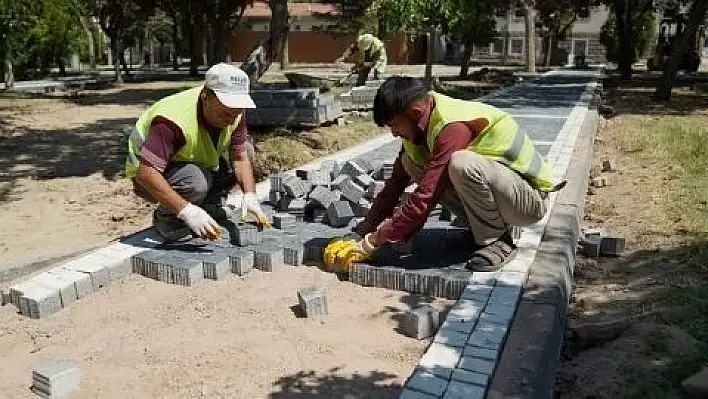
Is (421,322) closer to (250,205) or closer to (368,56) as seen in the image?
(250,205)

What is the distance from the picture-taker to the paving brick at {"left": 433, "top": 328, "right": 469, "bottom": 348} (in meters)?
2.83

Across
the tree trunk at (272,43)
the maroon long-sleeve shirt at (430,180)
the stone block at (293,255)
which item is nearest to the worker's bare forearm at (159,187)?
the stone block at (293,255)

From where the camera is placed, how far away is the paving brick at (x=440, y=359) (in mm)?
2604

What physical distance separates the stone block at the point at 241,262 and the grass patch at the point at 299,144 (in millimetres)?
3259

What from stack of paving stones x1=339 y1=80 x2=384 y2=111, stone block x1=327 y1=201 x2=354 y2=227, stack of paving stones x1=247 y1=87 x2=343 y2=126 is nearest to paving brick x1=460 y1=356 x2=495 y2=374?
stone block x1=327 y1=201 x2=354 y2=227

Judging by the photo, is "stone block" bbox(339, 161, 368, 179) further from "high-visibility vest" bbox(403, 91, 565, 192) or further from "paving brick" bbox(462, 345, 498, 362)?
"paving brick" bbox(462, 345, 498, 362)

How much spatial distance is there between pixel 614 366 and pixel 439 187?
1.15 metres

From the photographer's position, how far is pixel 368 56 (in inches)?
525

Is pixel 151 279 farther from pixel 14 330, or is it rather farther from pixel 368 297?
pixel 368 297

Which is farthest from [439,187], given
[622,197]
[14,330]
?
[622,197]

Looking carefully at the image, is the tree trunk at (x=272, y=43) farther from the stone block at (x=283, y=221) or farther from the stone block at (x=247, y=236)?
the stone block at (x=247, y=236)

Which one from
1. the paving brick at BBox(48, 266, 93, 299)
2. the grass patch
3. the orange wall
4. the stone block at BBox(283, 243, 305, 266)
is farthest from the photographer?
the orange wall

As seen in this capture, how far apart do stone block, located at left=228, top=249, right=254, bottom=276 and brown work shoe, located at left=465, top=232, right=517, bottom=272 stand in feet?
4.11

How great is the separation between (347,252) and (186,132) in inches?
43.9
